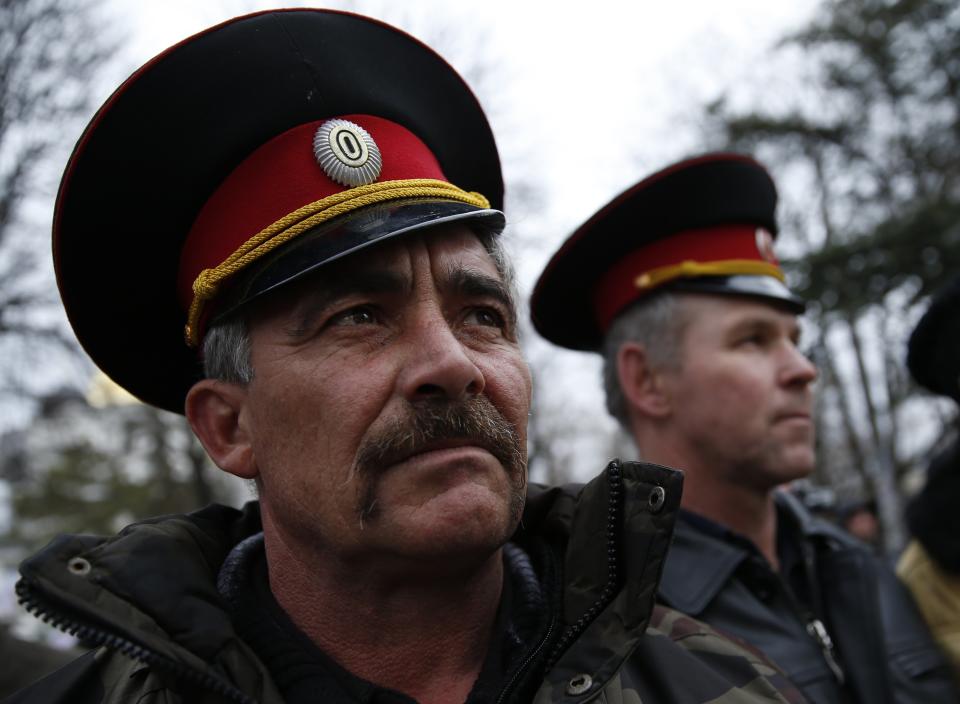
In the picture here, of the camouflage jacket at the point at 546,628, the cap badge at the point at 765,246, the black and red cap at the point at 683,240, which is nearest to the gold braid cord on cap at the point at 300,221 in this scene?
the camouflage jacket at the point at 546,628

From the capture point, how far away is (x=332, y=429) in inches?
68.1

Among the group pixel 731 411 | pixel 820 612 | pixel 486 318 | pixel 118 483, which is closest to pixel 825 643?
pixel 820 612

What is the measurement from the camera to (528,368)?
2.01 metres

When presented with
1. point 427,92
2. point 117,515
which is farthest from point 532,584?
point 117,515

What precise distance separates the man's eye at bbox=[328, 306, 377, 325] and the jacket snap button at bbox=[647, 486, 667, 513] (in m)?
0.71

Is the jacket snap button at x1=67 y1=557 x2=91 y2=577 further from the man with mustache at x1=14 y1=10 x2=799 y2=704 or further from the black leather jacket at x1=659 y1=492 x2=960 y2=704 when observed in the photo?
the black leather jacket at x1=659 y1=492 x2=960 y2=704

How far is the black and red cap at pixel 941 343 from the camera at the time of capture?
2.76 meters

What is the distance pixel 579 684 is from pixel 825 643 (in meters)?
1.12

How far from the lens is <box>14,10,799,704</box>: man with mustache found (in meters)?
1.68

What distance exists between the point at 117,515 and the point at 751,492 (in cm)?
2708

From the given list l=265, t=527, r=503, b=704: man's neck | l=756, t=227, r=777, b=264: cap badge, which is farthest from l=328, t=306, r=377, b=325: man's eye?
l=756, t=227, r=777, b=264: cap badge

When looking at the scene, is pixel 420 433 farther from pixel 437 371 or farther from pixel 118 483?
pixel 118 483

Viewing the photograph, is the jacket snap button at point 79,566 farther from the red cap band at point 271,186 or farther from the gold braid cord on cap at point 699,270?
the gold braid cord on cap at point 699,270

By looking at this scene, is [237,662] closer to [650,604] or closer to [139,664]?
[139,664]
